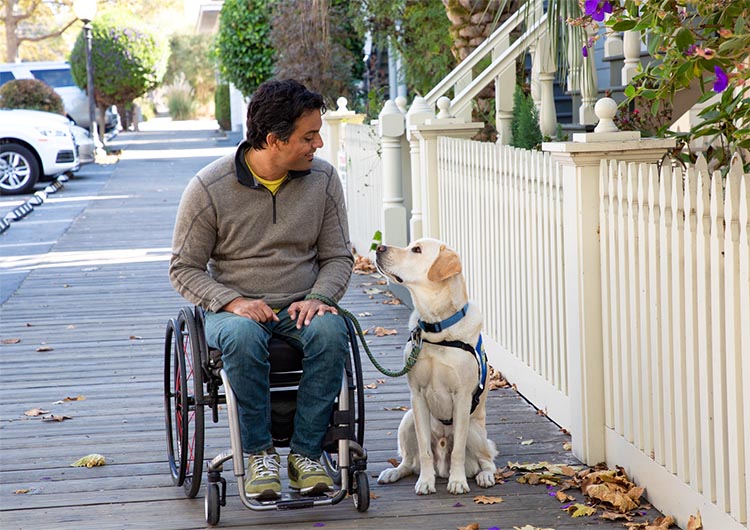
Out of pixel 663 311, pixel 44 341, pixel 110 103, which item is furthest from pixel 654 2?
pixel 110 103

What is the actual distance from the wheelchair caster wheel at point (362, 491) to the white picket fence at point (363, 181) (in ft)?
20.1

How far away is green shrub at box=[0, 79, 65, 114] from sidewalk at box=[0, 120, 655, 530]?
1352cm

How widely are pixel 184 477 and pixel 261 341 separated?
2.98ft

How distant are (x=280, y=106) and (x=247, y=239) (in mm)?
560


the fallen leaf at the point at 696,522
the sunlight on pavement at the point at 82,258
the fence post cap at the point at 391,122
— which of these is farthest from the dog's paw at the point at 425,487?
the sunlight on pavement at the point at 82,258

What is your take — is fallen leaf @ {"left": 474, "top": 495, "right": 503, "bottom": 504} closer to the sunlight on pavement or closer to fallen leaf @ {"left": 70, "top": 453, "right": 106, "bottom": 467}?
fallen leaf @ {"left": 70, "top": 453, "right": 106, "bottom": 467}

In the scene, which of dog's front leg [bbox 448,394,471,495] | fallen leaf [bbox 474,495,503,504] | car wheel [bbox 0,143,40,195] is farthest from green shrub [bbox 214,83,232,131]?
fallen leaf [bbox 474,495,503,504]

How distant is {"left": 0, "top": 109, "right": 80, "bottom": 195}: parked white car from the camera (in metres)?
18.9

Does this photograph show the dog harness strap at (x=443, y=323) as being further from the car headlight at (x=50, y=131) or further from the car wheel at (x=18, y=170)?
the car wheel at (x=18, y=170)

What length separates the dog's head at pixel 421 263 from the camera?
450cm

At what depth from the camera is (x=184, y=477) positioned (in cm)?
470

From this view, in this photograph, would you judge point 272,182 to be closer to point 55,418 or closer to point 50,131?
point 55,418

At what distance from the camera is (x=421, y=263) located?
453cm

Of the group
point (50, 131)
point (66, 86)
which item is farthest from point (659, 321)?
point (66, 86)
